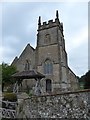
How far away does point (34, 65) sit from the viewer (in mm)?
38062

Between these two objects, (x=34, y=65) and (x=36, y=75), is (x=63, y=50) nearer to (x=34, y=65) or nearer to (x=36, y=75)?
(x=34, y=65)

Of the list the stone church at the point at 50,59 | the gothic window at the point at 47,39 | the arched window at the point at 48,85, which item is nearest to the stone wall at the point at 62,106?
the stone church at the point at 50,59

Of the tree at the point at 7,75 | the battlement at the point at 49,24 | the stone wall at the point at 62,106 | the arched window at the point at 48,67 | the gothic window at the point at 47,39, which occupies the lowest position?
the stone wall at the point at 62,106

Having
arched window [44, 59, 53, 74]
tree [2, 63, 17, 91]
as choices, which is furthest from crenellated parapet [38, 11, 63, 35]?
tree [2, 63, 17, 91]

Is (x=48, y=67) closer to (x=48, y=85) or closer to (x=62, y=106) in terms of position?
(x=48, y=85)

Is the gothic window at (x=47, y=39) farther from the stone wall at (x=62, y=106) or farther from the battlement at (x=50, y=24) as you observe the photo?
the stone wall at (x=62, y=106)

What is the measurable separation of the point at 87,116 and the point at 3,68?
95.2 ft

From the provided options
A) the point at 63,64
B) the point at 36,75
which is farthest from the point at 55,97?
the point at 63,64

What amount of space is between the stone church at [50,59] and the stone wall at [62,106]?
23596mm

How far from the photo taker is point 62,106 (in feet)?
29.3

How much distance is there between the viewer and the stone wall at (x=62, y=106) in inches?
312

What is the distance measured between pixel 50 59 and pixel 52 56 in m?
0.60

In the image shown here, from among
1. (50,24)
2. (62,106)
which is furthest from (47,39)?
(62,106)

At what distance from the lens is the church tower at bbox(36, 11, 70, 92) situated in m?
35.3
